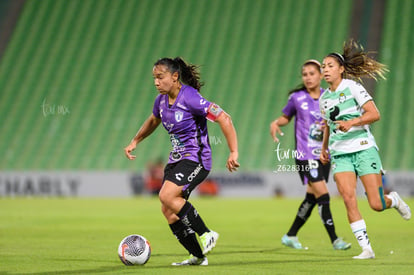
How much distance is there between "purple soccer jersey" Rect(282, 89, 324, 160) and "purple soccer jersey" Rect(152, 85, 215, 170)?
271 centimetres

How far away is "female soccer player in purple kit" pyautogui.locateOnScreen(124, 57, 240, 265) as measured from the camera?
7.57 m

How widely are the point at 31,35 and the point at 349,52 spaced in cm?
2824

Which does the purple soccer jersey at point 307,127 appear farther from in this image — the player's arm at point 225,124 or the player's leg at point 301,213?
the player's arm at point 225,124

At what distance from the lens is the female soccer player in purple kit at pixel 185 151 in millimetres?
7570

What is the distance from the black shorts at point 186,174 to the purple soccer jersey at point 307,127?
2.83m

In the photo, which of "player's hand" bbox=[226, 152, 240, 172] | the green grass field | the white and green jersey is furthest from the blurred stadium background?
"player's hand" bbox=[226, 152, 240, 172]

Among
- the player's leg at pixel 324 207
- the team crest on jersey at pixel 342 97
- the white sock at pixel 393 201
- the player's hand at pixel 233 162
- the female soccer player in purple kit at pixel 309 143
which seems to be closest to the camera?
the player's hand at pixel 233 162

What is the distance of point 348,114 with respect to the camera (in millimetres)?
8383

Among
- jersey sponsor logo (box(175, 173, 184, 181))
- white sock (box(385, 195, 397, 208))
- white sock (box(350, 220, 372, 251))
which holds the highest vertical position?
jersey sponsor logo (box(175, 173, 184, 181))

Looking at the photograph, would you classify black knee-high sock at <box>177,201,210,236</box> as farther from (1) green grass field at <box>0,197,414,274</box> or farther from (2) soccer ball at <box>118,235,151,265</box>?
(2) soccer ball at <box>118,235,151,265</box>

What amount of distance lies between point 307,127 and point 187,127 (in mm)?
3025

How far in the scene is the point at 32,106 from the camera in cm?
3134

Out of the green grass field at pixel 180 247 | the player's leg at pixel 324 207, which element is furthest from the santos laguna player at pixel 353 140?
the player's leg at pixel 324 207

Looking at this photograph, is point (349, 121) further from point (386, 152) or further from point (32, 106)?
point (32, 106)
